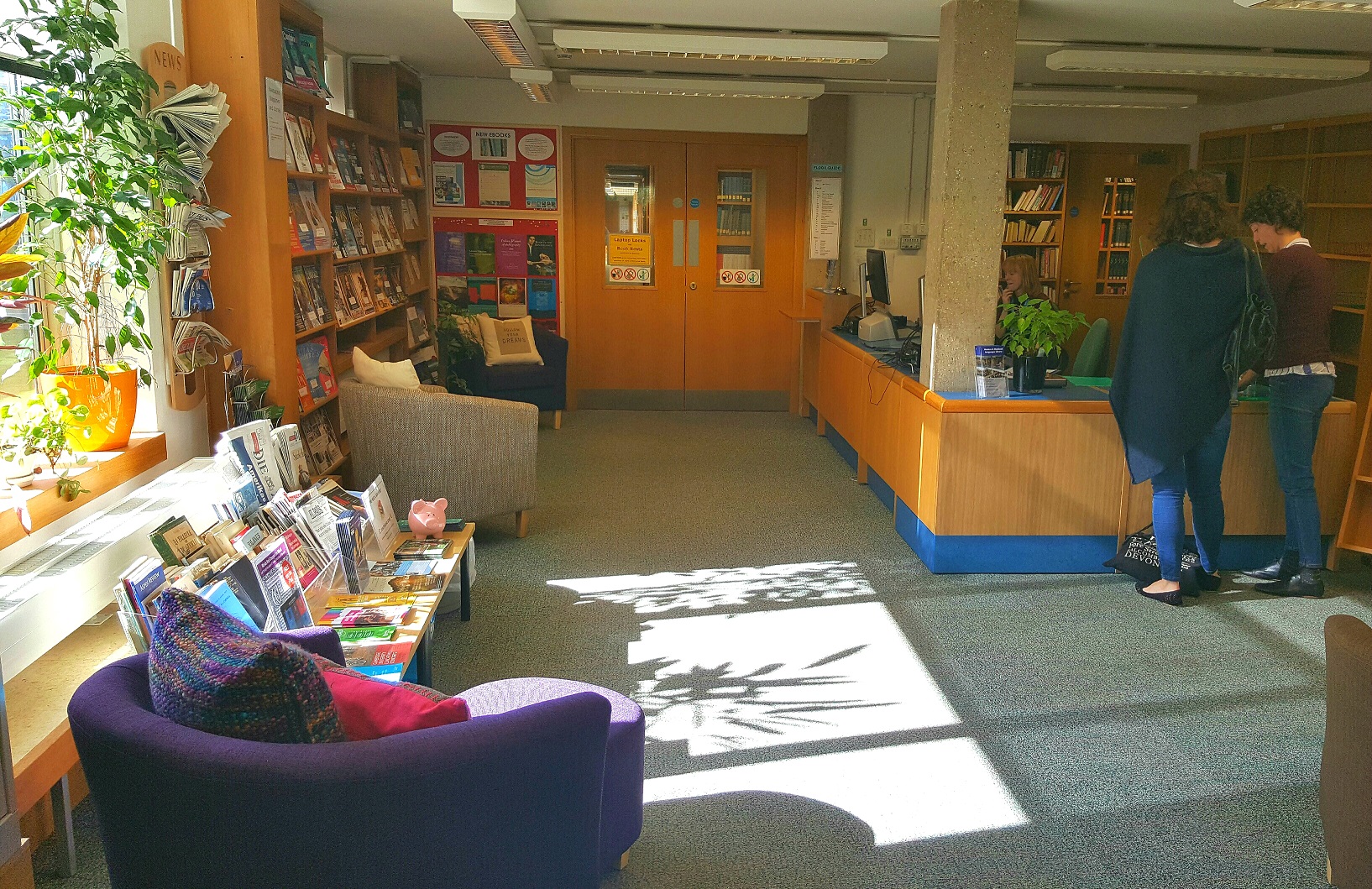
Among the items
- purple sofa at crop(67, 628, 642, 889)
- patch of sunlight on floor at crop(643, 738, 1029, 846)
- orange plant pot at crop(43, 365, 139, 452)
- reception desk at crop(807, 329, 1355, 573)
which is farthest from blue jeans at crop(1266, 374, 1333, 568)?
orange plant pot at crop(43, 365, 139, 452)

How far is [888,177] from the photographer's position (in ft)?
28.4

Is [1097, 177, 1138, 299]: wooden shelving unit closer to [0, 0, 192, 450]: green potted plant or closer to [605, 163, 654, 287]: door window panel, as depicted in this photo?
[605, 163, 654, 287]: door window panel

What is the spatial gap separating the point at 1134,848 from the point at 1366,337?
223 inches

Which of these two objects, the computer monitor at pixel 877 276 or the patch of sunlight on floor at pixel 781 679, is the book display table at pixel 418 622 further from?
the computer monitor at pixel 877 276

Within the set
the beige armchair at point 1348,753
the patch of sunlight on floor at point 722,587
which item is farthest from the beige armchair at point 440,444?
the beige armchair at point 1348,753

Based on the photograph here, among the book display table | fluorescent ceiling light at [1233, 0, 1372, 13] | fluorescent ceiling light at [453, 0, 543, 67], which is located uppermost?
fluorescent ceiling light at [453, 0, 543, 67]

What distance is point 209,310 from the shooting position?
4.15 meters

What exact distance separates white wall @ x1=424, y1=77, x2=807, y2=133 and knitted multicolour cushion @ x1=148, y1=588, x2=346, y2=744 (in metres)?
7.24

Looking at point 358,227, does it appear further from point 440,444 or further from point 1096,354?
point 1096,354

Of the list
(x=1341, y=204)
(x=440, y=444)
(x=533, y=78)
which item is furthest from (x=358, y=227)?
(x=1341, y=204)

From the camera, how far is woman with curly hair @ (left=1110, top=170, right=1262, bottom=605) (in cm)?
410

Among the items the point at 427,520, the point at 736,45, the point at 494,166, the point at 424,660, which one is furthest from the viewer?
the point at 494,166

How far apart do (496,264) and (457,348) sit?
130 centimetres

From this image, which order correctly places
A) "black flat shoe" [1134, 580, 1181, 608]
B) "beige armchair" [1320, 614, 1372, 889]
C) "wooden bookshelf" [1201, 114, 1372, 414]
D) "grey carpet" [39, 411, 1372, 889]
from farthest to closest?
"wooden bookshelf" [1201, 114, 1372, 414]
"black flat shoe" [1134, 580, 1181, 608]
"grey carpet" [39, 411, 1372, 889]
"beige armchair" [1320, 614, 1372, 889]
